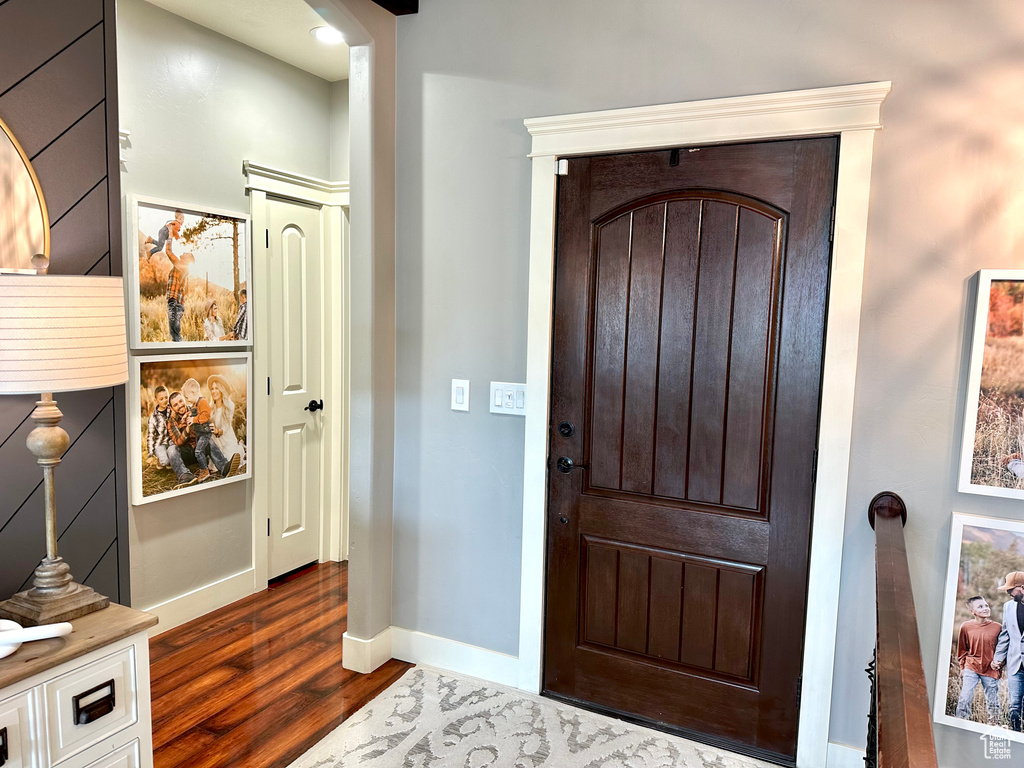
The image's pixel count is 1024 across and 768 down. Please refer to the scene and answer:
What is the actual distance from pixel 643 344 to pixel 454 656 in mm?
1500

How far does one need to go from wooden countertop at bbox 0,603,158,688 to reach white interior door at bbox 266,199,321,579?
6.67ft

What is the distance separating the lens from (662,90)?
7.42 ft

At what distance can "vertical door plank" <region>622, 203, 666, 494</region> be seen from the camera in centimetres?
231

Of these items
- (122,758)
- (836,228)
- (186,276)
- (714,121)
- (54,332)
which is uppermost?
(714,121)

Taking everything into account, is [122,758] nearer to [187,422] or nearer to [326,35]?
[187,422]

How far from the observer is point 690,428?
2.30 metres

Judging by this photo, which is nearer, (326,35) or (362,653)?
(362,653)

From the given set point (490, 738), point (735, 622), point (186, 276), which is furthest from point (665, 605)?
point (186, 276)

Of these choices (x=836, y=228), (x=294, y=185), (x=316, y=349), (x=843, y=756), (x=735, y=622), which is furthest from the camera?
(x=316, y=349)

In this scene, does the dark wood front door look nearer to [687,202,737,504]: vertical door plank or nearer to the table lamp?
[687,202,737,504]: vertical door plank

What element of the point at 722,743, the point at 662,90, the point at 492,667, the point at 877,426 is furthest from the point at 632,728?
the point at 662,90

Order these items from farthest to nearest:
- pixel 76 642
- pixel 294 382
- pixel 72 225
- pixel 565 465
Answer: pixel 294 382
pixel 565 465
pixel 72 225
pixel 76 642

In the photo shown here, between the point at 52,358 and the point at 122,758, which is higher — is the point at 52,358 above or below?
above

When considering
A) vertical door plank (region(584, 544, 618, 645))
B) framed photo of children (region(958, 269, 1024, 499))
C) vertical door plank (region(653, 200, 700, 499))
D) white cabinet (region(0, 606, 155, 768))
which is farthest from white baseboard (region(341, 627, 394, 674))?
framed photo of children (region(958, 269, 1024, 499))
